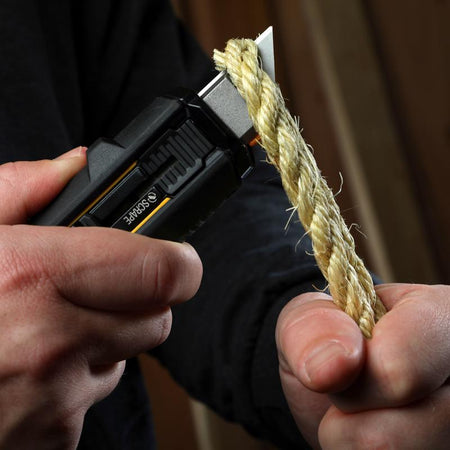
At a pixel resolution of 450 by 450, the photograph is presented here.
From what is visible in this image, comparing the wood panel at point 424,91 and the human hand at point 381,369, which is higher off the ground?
the human hand at point 381,369

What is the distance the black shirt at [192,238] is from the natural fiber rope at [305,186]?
126 mm

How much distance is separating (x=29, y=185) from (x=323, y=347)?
0.17 metres

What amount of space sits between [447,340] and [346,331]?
0.16 ft

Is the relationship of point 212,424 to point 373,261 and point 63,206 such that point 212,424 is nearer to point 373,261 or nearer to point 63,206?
point 373,261

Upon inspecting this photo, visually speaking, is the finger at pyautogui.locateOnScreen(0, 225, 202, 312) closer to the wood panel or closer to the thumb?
the thumb

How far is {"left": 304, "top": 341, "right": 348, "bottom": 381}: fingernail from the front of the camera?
266 mm

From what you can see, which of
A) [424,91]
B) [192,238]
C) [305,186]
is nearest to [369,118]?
[424,91]

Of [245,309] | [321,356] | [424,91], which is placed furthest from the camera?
[424,91]

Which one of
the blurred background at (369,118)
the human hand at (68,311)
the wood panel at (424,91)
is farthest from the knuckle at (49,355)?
the wood panel at (424,91)

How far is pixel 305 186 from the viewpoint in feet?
0.98

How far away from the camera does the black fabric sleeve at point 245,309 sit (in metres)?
0.45

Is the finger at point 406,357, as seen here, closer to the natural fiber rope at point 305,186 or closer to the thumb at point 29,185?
the natural fiber rope at point 305,186

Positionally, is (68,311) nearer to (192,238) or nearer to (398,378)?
(398,378)

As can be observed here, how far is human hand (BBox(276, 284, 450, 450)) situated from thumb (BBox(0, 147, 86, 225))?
0.14 meters
